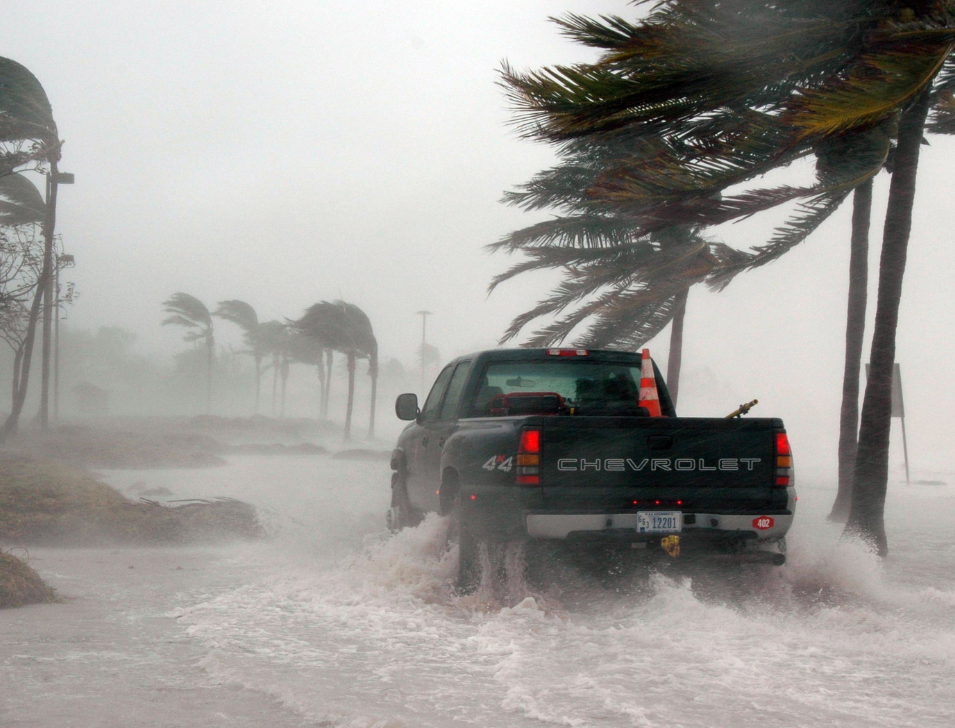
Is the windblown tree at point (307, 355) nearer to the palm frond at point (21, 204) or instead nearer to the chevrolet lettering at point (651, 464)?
the palm frond at point (21, 204)

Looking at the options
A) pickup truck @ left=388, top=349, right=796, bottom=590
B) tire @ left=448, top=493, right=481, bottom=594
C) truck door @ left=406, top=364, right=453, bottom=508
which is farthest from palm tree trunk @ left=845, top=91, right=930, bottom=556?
tire @ left=448, top=493, right=481, bottom=594

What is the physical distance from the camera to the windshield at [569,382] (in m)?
7.98

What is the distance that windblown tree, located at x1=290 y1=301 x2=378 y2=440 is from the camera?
153 ft

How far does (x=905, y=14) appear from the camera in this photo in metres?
8.94

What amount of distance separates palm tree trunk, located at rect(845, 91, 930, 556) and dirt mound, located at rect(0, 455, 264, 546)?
22.8ft

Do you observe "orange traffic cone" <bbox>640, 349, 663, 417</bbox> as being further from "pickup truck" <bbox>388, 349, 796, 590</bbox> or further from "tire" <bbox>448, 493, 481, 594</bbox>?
"tire" <bbox>448, 493, 481, 594</bbox>

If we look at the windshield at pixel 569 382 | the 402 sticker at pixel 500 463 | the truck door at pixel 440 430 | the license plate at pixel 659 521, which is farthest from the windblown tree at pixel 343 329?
the license plate at pixel 659 521

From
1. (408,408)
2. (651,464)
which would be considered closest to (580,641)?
(651,464)

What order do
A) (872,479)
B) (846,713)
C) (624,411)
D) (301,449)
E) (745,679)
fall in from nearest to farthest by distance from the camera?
(846,713)
(745,679)
(624,411)
(872,479)
(301,449)

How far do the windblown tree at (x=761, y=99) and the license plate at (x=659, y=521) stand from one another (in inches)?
156

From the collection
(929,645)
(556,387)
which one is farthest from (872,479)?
(929,645)

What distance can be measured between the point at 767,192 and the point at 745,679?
22.8ft

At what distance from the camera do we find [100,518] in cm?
1109

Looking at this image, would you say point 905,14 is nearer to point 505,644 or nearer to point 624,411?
point 624,411
